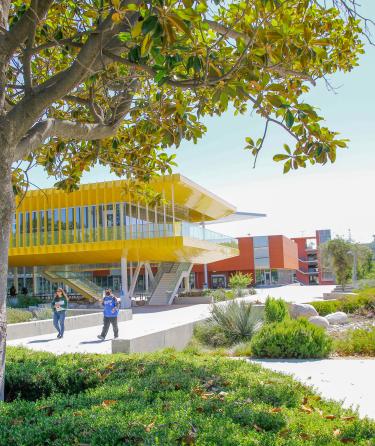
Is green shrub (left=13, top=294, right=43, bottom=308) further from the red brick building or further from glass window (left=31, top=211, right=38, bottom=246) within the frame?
Answer: the red brick building

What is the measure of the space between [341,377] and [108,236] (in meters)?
28.9

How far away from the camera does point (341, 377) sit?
26.6 ft

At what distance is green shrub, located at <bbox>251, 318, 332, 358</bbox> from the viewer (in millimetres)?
10102

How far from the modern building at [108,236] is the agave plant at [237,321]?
718 inches

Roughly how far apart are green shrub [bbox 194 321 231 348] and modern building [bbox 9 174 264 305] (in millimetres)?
18018

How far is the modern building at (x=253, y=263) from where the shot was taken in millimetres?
70500

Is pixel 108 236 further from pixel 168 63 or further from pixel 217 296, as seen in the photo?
pixel 168 63

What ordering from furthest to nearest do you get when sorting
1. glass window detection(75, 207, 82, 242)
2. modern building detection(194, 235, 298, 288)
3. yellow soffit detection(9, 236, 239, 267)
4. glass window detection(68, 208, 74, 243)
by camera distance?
1. modern building detection(194, 235, 298, 288)
2. glass window detection(68, 208, 74, 243)
3. glass window detection(75, 207, 82, 242)
4. yellow soffit detection(9, 236, 239, 267)

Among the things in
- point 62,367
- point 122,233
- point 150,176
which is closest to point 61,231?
point 122,233

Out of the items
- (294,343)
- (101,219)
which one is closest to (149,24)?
(294,343)

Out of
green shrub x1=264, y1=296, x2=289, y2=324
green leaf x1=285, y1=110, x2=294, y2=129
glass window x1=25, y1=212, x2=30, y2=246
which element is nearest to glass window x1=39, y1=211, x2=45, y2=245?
glass window x1=25, y1=212, x2=30, y2=246

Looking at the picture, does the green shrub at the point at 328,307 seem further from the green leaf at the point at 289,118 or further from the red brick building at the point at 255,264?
the red brick building at the point at 255,264

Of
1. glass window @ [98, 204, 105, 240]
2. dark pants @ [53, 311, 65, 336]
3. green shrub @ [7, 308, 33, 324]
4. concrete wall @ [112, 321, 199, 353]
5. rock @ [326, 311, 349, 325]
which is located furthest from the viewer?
glass window @ [98, 204, 105, 240]

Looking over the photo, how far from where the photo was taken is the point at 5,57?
5648 mm
